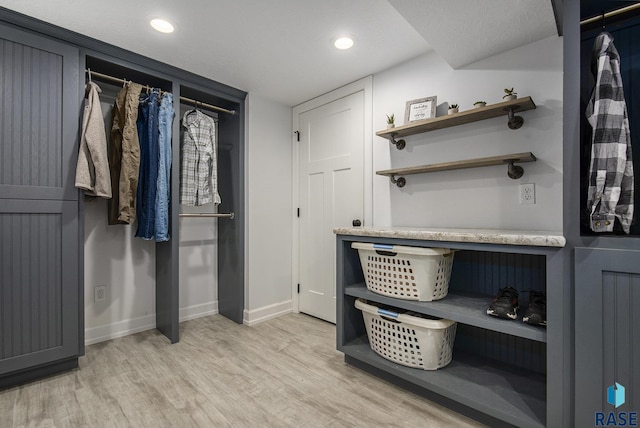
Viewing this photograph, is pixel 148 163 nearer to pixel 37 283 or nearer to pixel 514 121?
pixel 37 283

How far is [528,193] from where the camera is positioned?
1.72 m

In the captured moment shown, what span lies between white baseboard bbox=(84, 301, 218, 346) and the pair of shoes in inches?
102

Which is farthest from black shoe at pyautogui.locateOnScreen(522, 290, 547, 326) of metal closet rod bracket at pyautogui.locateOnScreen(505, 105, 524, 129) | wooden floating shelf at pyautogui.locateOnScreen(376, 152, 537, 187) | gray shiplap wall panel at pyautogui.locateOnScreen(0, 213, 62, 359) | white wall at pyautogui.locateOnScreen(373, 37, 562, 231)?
gray shiplap wall panel at pyautogui.locateOnScreen(0, 213, 62, 359)

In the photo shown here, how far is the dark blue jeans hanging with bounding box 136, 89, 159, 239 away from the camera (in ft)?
7.50

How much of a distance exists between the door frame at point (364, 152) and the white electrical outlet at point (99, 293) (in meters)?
1.66

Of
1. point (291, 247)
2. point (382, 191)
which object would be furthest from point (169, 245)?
point (382, 191)

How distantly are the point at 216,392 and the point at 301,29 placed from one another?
2.26 metres

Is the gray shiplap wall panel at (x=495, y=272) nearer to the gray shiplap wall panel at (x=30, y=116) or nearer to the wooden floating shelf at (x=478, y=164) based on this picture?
the wooden floating shelf at (x=478, y=164)

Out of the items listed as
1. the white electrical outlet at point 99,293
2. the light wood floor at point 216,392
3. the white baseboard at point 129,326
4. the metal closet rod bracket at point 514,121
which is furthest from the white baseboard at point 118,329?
the metal closet rod bracket at point 514,121

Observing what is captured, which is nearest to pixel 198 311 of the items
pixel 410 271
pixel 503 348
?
pixel 410 271

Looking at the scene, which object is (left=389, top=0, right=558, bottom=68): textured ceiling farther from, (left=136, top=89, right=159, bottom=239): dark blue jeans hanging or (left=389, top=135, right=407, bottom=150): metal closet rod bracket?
(left=136, top=89, right=159, bottom=239): dark blue jeans hanging

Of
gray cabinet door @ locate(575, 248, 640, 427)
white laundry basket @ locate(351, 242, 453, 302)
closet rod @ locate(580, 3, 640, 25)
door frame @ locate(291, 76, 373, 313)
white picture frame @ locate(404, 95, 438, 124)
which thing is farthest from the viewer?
door frame @ locate(291, 76, 373, 313)

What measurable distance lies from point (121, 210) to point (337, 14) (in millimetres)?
1951

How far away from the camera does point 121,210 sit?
215 cm
